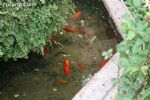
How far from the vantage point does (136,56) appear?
2.39 meters

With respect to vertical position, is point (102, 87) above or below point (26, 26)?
below

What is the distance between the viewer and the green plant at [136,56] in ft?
7.48

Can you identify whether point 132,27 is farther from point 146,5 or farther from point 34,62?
point 34,62

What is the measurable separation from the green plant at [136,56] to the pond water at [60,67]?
1.81m

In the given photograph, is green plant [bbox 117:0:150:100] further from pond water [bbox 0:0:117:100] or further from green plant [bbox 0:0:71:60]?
pond water [bbox 0:0:117:100]

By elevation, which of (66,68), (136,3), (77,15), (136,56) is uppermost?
(136,3)

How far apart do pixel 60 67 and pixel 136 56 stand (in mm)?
2411

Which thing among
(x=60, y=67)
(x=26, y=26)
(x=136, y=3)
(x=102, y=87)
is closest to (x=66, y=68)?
(x=60, y=67)

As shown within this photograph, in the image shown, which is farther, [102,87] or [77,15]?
[77,15]

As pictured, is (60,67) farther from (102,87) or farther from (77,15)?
(102,87)

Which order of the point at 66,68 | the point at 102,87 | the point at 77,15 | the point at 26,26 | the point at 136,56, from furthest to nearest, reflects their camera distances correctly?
the point at 77,15, the point at 66,68, the point at 26,26, the point at 102,87, the point at 136,56

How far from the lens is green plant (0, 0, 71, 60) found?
401cm

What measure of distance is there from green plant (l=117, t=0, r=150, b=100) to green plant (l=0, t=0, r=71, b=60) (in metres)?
1.64

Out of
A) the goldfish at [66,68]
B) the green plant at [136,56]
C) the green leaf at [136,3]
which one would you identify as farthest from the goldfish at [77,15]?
the green leaf at [136,3]
